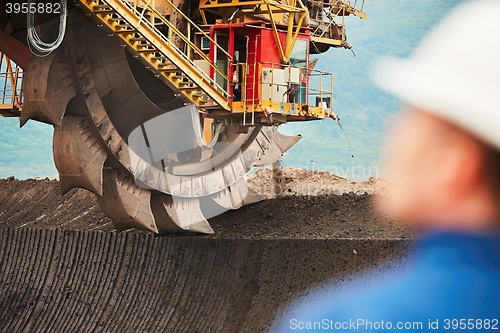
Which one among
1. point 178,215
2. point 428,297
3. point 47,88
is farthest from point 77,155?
point 428,297

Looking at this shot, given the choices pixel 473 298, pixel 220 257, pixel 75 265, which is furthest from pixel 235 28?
pixel 473 298

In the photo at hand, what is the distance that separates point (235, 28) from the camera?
20078mm

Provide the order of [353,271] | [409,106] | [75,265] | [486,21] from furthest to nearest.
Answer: [75,265]
[353,271]
[409,106]
[486,21]

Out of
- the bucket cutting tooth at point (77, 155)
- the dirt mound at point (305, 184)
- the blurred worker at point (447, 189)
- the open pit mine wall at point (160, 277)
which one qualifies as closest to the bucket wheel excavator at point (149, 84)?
the bucket cutting tooth at point (77, 155)

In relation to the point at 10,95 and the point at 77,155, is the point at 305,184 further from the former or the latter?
the point at 77,155

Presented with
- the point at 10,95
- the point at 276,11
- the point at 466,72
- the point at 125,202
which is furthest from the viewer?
the point at 10,95

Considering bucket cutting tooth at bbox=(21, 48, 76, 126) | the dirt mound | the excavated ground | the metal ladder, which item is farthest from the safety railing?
the dirt mound

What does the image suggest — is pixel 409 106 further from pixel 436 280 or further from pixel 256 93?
pixel 256 93

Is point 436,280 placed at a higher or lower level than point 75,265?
higher

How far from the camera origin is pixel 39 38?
1853 cm

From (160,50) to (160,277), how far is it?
16.4 feet

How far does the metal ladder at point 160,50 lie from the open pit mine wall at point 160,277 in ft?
10.9

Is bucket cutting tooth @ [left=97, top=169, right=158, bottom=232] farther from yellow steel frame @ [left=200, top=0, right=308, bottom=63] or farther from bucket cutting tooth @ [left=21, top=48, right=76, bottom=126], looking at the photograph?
yellow steel frame @ [left=200, top=0, right=308, bottom=63]

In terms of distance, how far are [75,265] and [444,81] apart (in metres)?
9.34
